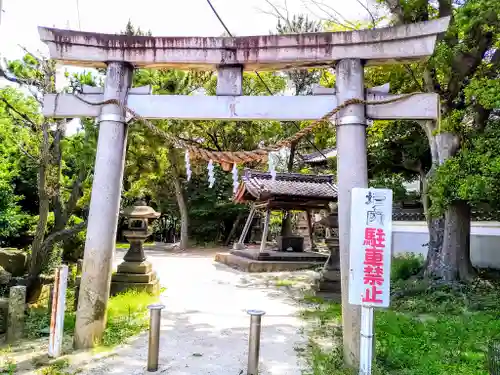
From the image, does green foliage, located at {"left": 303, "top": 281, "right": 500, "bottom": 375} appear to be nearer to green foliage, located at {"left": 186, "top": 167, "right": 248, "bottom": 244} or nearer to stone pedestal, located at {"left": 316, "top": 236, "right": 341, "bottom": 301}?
stone pedestal, located at {"left": 316, "top": 236, "right": 341, "bottom": 301}

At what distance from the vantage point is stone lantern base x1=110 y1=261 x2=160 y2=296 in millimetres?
9992

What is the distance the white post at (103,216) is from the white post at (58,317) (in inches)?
10.0

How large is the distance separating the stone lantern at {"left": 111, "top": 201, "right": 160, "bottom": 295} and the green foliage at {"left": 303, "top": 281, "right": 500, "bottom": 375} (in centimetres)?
403

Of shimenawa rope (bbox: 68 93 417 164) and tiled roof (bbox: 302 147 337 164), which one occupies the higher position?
tiled roof (bbox: 302 147 337 164)

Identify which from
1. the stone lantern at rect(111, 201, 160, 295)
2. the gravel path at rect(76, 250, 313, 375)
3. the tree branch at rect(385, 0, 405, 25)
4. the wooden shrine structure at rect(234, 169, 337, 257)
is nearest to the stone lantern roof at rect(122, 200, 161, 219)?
the stone lantern at rect(111, 201, 160, 295)

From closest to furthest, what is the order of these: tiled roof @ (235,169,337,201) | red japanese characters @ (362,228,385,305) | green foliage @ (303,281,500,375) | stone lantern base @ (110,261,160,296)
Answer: red japanese characters @ (362,228,385,305)
green foliage @ (303,281,500,375)
stone lantern base @ (110,261,160,296)
tiled roof @ (235,169,337,201)

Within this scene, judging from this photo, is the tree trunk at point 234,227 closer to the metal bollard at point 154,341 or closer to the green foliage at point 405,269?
the green foliage at point 405,269

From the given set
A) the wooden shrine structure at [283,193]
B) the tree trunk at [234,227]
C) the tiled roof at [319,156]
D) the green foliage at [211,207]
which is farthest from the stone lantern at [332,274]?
the tree trunk at [234,227]

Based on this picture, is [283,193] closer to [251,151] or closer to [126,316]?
[126,316]

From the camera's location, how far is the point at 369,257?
178 inches

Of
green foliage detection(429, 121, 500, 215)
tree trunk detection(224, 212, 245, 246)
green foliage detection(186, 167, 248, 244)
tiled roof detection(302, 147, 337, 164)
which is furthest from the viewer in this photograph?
tree trunk detection(224, 212, 245, 246)

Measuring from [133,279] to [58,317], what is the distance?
4366mm

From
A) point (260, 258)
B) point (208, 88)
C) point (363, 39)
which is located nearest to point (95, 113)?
point (363, 39)

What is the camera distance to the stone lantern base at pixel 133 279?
999 cm
